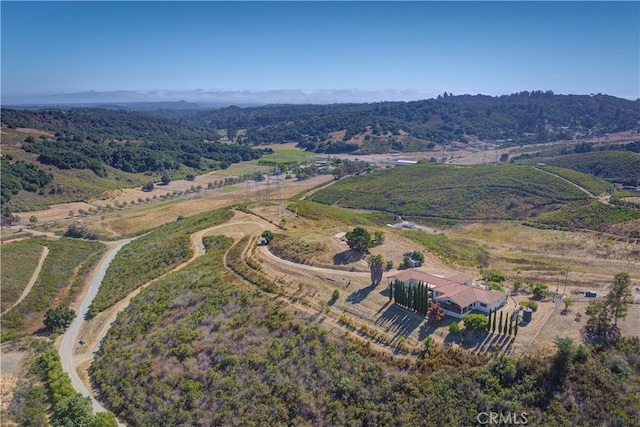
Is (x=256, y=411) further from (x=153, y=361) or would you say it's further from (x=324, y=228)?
(x=324, y=228)

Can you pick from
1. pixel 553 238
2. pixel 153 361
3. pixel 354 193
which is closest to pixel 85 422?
pixel 153 361

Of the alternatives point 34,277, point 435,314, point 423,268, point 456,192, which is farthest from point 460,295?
point 456,192

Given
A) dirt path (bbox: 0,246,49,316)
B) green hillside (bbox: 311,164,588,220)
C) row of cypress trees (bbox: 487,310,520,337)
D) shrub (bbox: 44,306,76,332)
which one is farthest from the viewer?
green hillside (bbox: 311,164,588,220)

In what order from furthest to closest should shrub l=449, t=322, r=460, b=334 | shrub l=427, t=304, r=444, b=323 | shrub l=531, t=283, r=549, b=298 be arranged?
shrub l=531, t=283, r=549, b=298 → shrub l=427, t=304, r=444, b=323 → shrub l=449, t=322, r=460, b=334

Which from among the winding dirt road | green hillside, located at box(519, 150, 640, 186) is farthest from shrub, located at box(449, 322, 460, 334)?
green hillside, located at box(519, 150, 640, 186)

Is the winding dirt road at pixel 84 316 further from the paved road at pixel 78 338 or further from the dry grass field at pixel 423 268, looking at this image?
the dry grass field at pixel 423 268

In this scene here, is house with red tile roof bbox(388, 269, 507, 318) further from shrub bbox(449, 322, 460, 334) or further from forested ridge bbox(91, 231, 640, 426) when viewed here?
forested ridge bbox(91, 231, 640, 426)

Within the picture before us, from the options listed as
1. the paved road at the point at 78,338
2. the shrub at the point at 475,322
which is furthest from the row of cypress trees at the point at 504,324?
the paved road at the point at 78,338

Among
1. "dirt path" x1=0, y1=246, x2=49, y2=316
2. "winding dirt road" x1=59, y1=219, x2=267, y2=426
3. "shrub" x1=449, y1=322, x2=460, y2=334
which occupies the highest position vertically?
"shrub" x1=449, y1=322, x2=460, y2=334
